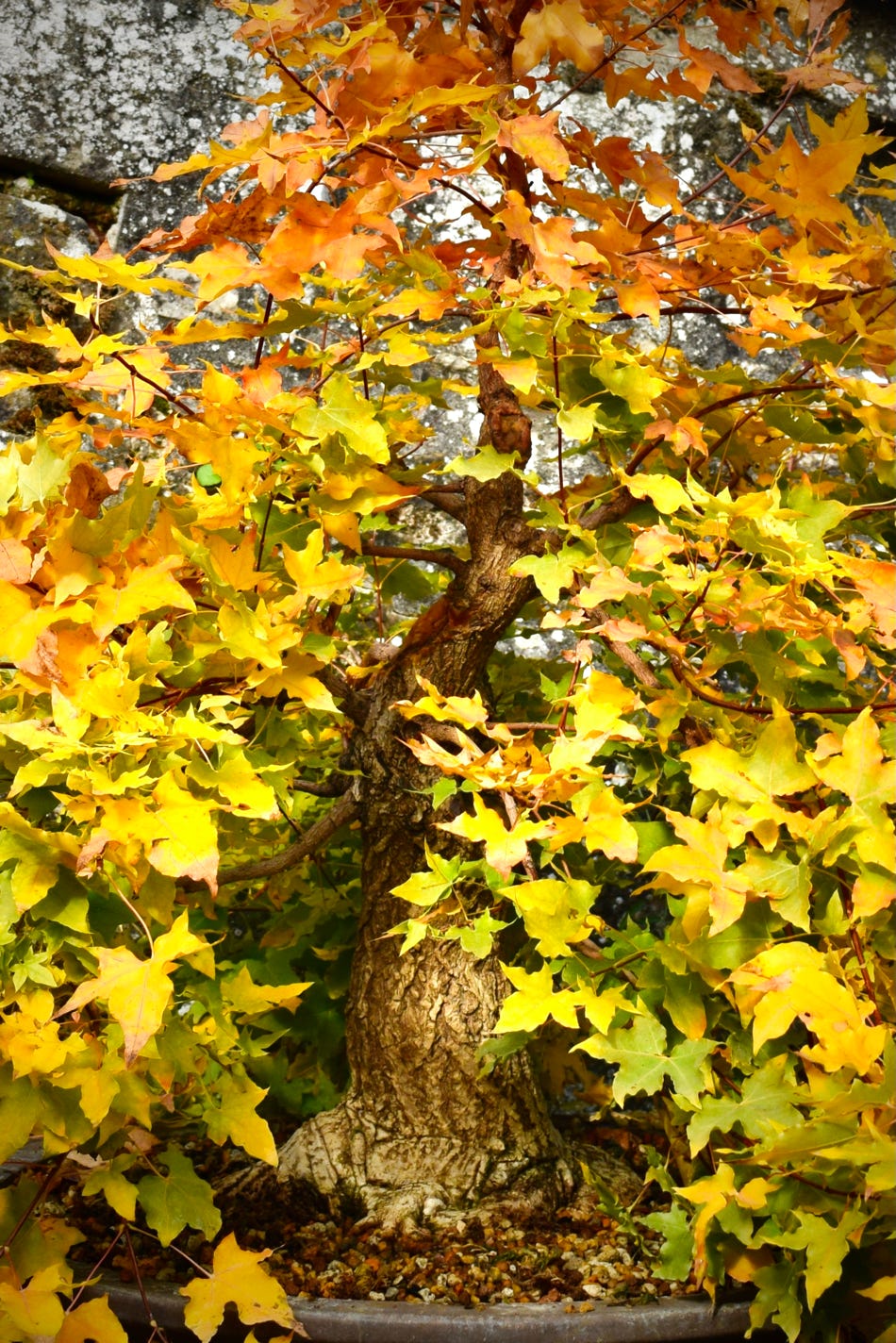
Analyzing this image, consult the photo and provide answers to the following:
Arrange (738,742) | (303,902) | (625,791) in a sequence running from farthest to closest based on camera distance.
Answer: (625,791) < (303,902) < (738,742)

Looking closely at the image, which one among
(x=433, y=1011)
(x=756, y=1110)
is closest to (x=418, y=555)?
(x=433, y=1011)

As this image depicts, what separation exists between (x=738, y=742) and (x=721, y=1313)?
0.36m

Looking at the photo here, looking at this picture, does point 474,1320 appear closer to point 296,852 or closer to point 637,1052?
point 637,1052

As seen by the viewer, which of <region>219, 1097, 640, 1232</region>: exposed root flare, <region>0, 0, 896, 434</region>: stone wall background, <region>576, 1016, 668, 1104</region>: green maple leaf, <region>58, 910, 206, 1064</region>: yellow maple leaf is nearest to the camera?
<region>58, 910, 206, 1064</region>: yellow maple leaf

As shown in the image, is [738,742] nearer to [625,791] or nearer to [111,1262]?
[625,791]

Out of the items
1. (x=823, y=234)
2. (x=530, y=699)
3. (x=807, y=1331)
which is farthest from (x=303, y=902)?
(x=823, y=234)

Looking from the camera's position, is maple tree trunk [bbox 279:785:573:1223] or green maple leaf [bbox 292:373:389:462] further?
maple tree trunk [bbox 279:785:573:1223]

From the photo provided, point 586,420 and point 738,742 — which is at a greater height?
point 586,420

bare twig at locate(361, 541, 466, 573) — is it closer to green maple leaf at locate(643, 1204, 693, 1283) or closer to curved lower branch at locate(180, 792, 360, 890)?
curved lower branch at locate(180, 792, 360, 890)

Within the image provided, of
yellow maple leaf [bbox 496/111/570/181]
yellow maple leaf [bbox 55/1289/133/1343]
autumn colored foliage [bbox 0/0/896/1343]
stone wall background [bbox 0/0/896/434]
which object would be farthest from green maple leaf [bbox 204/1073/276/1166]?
stone wall background [bbox 0/0/896/434]

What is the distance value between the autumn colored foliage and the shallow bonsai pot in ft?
0.10

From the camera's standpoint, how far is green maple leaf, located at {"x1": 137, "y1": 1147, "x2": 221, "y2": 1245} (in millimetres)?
783

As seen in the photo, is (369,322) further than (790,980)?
Yes

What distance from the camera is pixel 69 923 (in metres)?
0.71
